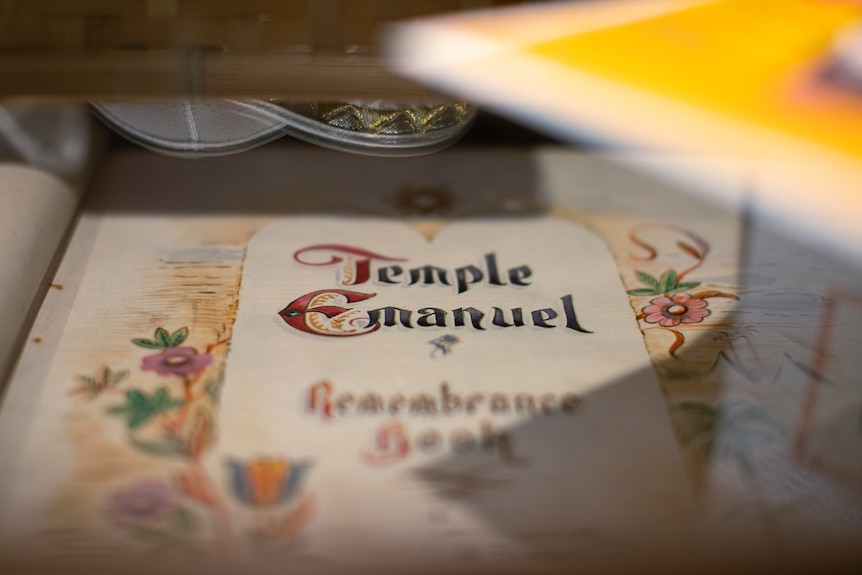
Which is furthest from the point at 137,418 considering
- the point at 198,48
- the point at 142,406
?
the point at 198,48

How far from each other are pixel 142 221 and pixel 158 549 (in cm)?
38

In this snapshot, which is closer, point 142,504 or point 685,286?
point 142,504

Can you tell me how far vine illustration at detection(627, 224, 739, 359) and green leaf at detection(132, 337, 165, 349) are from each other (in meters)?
0.37

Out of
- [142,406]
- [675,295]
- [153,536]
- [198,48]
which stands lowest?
[153,536]

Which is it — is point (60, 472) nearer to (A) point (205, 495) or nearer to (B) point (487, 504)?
(A) point (205, 495)

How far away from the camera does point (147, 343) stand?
2.19ft

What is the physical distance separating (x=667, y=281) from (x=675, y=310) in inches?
1.7

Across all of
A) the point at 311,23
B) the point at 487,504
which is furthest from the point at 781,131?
the point at 487,504

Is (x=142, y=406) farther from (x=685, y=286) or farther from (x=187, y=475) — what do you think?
(x=685, y=286)

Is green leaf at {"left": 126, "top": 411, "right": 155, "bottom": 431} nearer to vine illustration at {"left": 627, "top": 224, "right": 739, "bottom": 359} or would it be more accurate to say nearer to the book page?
the book page

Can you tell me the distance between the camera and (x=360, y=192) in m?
0.88

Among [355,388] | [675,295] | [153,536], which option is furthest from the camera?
[675,295]

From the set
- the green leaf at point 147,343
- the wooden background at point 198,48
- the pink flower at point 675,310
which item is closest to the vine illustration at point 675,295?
the pink flower at point 675,310

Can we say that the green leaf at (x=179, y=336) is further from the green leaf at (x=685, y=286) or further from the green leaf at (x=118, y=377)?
the green leaf at (x=685, y=286)
